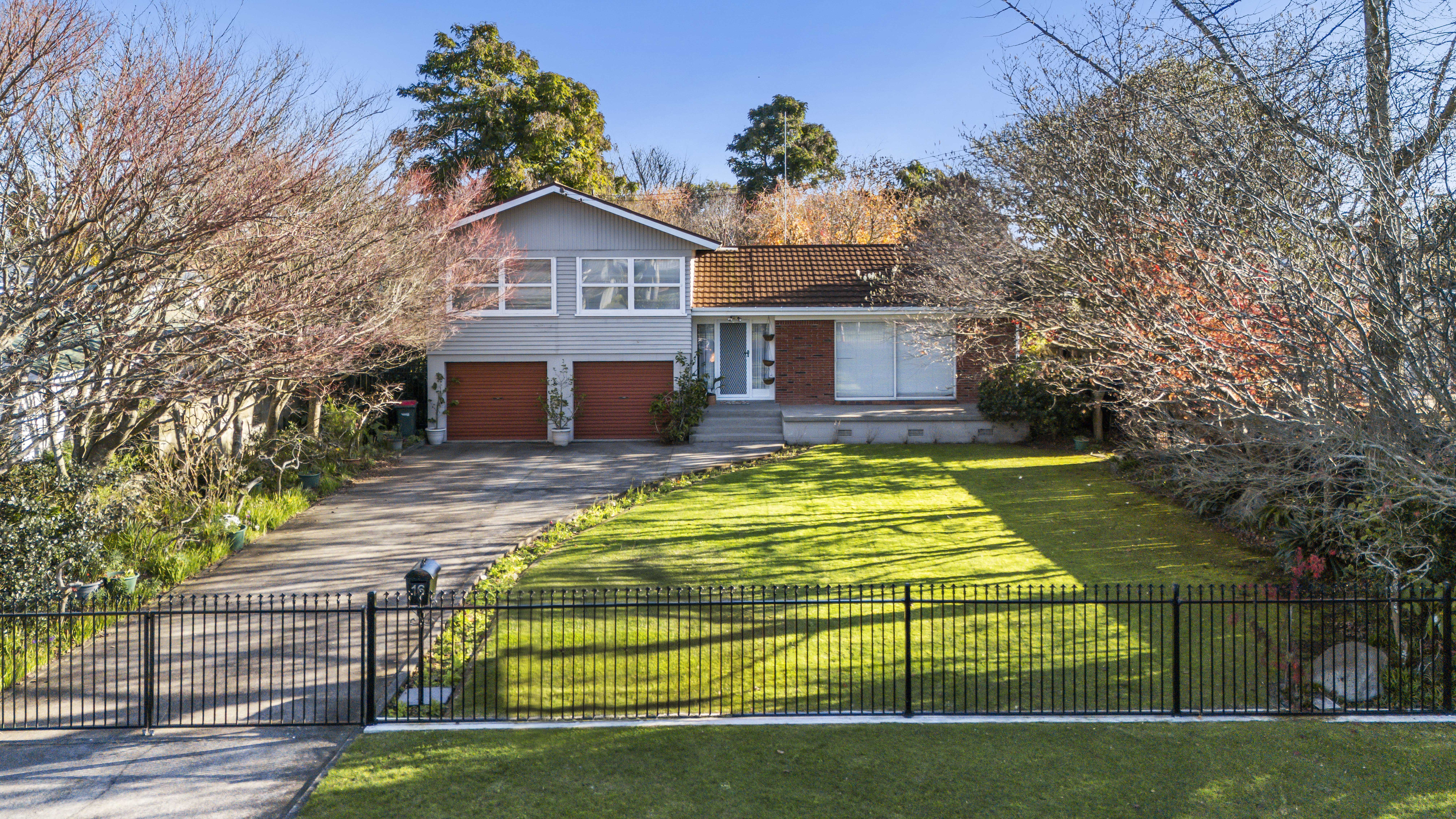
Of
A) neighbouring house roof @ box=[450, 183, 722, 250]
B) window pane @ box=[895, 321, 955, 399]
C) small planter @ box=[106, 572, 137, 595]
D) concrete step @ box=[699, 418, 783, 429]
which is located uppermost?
neighbouring house roof @ box=[450, 183, 722, 250]

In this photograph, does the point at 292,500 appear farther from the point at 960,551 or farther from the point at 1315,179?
the point at 1315,179

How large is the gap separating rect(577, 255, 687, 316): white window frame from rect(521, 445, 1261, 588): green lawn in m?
6.03

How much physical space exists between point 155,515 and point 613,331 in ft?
40.0

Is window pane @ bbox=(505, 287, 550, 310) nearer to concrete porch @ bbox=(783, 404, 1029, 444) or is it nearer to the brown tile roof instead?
the brown tile roof

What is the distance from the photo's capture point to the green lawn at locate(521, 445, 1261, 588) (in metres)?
12.1

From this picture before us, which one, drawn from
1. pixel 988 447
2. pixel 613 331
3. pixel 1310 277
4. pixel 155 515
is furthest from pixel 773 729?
pixel 613 331

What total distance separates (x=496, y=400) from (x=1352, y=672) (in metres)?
19.7

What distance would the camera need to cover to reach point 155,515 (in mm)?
13602

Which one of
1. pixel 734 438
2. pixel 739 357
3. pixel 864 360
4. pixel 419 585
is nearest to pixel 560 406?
pixel 734 438

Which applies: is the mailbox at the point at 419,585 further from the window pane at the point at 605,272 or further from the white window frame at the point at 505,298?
the window pane at the point at 605,272

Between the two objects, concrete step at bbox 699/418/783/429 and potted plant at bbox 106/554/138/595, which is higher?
concrete step at bbox 699/418/783/429

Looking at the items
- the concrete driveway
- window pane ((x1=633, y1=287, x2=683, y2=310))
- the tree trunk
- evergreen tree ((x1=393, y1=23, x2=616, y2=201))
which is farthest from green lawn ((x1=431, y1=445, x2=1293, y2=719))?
evergreen tree ((x1=393, y1=23, x2=616, y2=201))

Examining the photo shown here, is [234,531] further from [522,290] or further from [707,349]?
[707,349]

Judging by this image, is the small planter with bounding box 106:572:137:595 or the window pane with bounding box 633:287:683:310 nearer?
the small planter with bounding box 106:572:137:595
